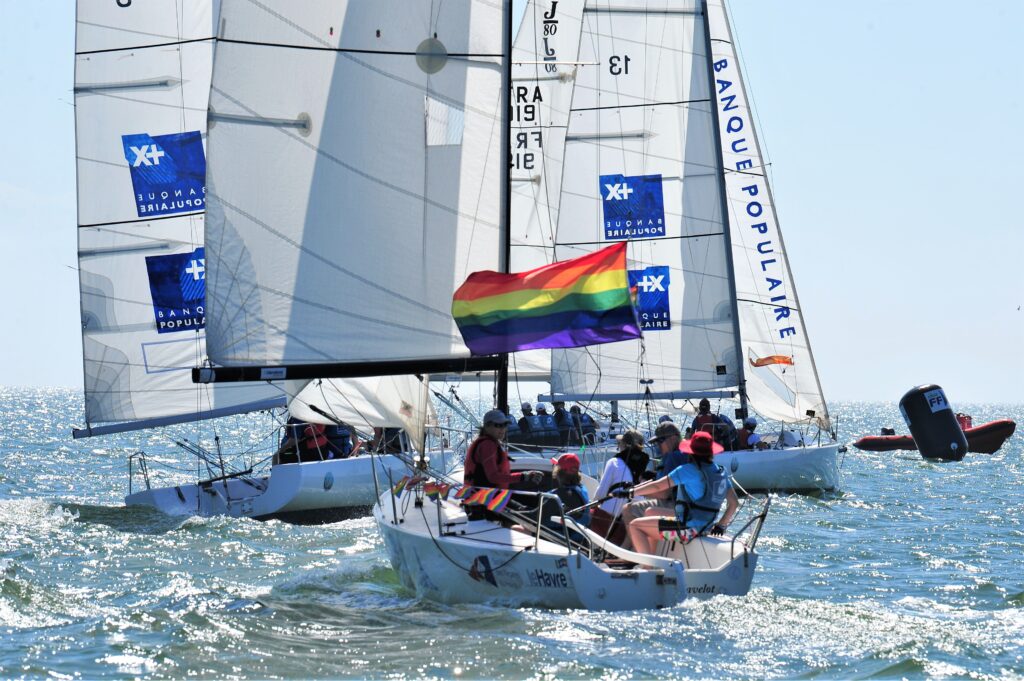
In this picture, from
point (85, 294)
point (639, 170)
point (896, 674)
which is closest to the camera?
point (896, 674)

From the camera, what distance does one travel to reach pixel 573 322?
471 inches

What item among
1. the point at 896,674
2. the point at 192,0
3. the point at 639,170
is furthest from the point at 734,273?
the point at 896,674

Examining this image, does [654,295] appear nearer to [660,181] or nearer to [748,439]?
[660,181]

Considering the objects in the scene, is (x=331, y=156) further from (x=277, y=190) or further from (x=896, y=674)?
(x=896, y=674)

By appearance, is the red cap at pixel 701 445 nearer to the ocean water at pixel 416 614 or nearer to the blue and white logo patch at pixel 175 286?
the ocean water at pixel 416 614

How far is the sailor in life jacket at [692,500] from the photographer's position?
448 inches

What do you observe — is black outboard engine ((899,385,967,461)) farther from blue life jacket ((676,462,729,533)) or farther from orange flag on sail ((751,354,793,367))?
blue life jacket ((676,462,729,533))

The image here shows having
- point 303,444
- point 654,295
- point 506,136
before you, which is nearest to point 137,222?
point 303,444

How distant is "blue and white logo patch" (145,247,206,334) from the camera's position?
2158cm

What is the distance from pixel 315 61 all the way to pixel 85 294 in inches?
392

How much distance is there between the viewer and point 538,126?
29500 mm

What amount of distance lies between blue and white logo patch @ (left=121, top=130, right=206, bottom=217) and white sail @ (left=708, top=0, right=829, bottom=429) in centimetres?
1072

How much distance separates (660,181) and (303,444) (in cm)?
949

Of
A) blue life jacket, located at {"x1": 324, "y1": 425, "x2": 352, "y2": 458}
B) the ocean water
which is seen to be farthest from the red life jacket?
the ocean water
